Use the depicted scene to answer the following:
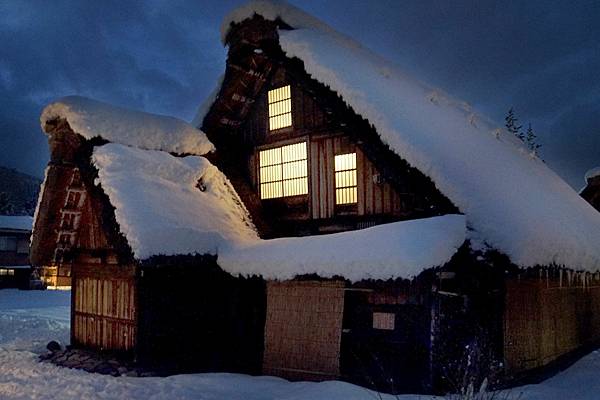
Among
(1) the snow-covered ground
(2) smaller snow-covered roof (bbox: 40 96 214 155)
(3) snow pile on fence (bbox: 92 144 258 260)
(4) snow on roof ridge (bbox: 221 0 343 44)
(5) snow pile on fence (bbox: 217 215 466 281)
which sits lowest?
(1) the snow-covered ground

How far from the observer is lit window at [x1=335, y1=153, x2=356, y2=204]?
1089cm

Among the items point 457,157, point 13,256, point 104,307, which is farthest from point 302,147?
point 13,256

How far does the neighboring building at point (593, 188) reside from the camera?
59.3 feet

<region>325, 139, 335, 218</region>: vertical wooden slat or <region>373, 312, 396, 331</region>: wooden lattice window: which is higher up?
<region>325, 139, 335, 218</region>: vertical wooden slat

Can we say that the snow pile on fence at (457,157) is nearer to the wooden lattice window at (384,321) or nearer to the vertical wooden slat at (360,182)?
the vertical wooden slat at (360,182)

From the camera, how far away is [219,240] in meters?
10.8

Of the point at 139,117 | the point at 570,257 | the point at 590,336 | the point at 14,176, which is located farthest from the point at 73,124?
the point at 14,176

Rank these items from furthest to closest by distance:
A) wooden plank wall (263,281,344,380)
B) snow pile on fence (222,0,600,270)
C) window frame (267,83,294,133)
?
1. window frame (267,83,294,133)
2. wooden plank wall (263,281,344,380)
3. snow pile on fence (222,0,600,270)

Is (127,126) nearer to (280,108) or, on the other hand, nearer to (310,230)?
(280,108)

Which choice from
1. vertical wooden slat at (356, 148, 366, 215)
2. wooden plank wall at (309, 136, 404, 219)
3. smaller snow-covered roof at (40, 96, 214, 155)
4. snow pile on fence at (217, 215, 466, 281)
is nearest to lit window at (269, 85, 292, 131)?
wooden plank wall at (309, 136, 404, 219)

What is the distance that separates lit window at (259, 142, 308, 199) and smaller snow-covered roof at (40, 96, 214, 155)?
1.44 meters

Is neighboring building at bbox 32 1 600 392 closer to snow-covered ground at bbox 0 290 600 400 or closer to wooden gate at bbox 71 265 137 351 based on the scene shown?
wooden gate at bbox 71 265 137 351

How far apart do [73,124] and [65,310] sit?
44.5ft

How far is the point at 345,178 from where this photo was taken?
1103 centimetres
